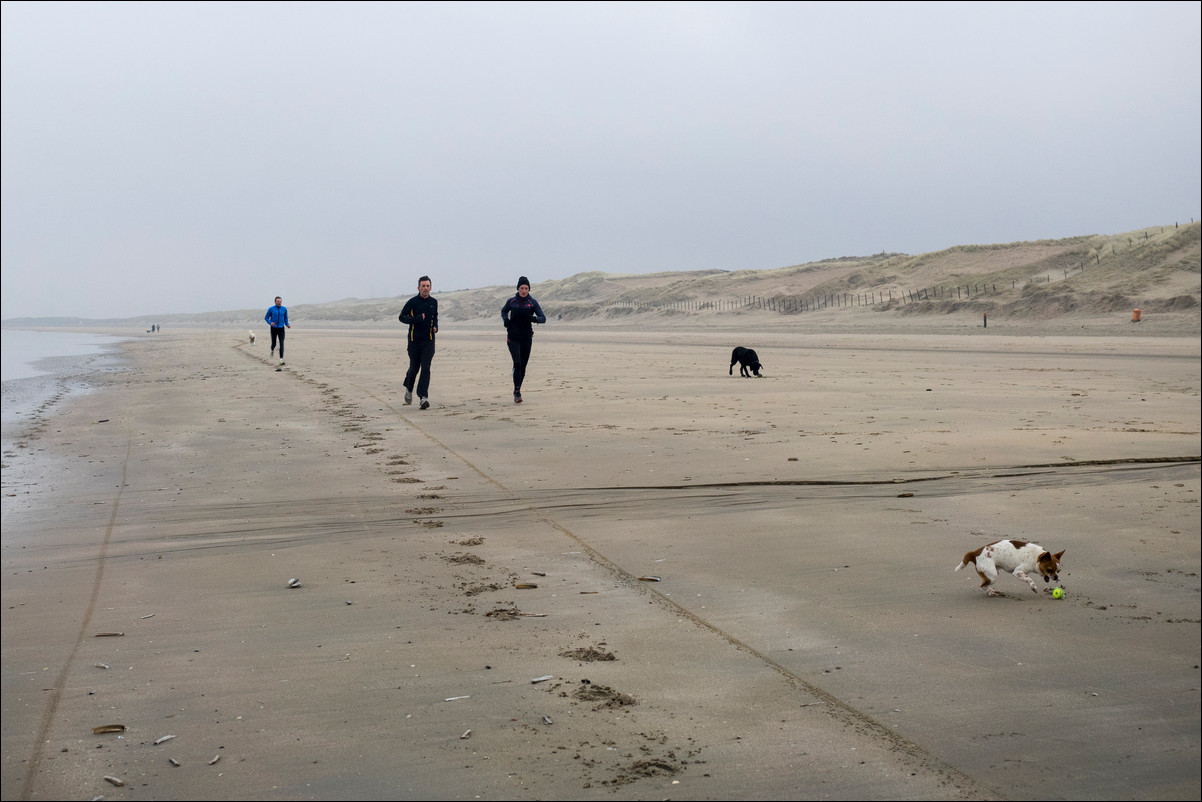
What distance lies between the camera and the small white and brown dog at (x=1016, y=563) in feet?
13.2

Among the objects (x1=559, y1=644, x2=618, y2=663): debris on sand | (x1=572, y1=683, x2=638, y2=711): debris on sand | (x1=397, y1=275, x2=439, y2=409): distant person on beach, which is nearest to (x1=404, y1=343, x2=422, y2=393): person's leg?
(x1=397, y1=275, x2=439, y2=409): distant person on beach

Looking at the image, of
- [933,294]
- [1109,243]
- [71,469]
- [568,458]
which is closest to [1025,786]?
[568,458]

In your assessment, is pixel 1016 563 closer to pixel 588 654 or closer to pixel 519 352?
pixel 588 654

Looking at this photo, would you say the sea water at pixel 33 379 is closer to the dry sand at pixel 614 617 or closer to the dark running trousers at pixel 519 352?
the dark running trousers at pixel 519 352

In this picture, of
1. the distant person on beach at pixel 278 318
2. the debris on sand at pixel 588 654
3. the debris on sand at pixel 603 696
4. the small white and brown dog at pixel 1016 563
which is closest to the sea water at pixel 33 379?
the distant person on beach at pixel 278 318

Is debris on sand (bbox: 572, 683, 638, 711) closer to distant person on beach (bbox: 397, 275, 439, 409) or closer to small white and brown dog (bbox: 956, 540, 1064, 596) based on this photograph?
small white and brown dog (bbox: 956, 540, 1064, 596)

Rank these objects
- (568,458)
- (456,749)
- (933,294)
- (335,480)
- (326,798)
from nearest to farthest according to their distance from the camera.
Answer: (326,798)
(456,749)
(335,480)
(568,458)
(933,294)

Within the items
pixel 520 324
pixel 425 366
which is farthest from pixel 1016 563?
pixel 425 366

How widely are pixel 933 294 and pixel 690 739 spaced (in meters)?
52.0

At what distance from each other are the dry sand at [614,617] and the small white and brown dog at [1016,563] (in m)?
0.10

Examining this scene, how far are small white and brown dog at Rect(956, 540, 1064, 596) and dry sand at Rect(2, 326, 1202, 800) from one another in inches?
3.8

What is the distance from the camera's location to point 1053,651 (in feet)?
11.1

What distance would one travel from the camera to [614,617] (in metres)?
4.04

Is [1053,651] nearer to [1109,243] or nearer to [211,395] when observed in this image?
[211,395]
